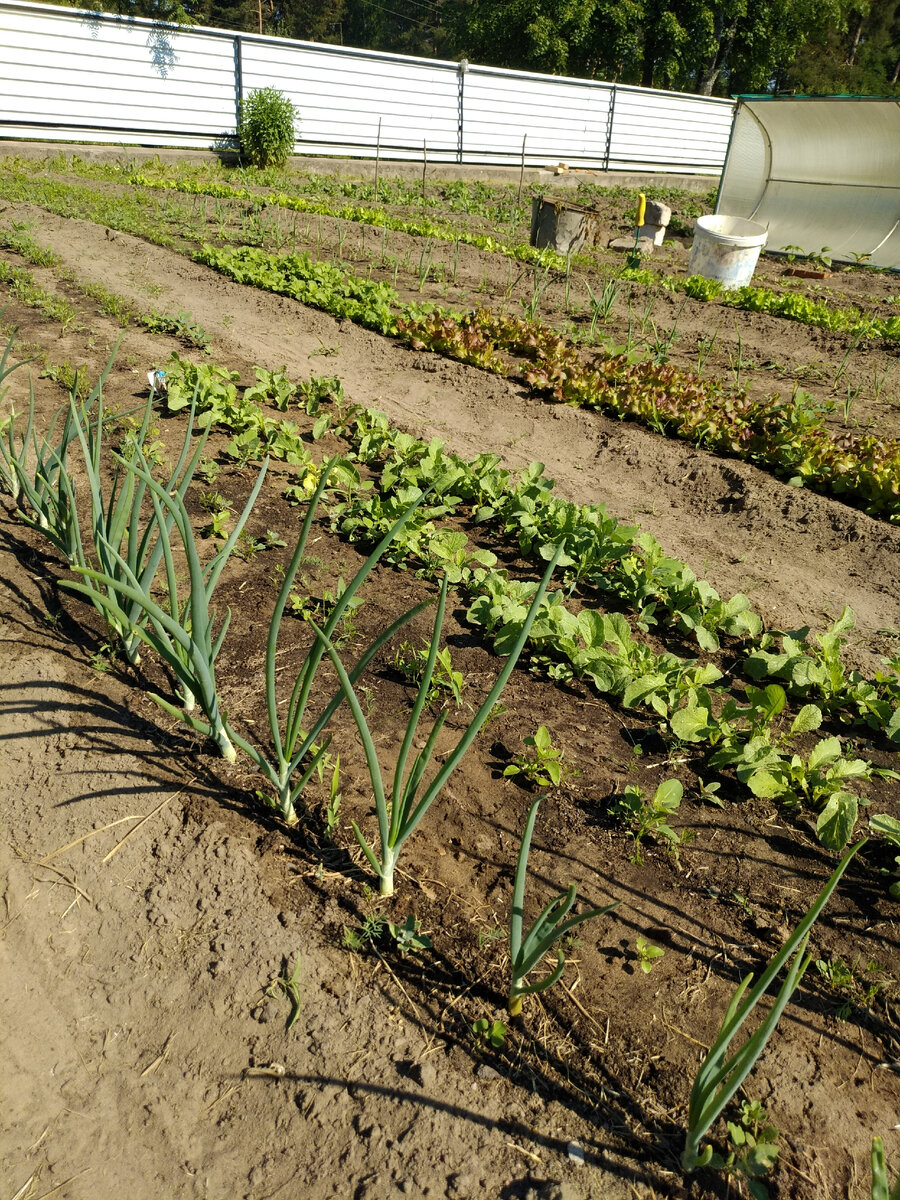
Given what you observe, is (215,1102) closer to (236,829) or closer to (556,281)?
(236,829)

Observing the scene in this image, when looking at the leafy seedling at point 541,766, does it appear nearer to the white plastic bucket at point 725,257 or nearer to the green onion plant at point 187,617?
the green onion plant at point 187,617

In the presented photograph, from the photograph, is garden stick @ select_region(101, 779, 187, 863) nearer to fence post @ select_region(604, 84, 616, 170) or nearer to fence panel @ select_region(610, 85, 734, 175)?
fence post @ select_region(604, 84, 616, 170)

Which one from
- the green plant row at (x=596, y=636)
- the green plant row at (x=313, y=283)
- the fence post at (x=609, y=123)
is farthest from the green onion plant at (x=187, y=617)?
the fence post at (x=609, y=123)

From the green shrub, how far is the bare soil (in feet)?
47.5

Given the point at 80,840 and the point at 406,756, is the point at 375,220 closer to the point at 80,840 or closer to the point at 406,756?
the point at 80,840

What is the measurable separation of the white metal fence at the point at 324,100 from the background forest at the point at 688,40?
6.04 meters

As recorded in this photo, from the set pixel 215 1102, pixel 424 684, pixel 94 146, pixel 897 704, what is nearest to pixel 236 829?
pixel 215 1102

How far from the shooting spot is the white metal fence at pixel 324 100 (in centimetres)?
1338

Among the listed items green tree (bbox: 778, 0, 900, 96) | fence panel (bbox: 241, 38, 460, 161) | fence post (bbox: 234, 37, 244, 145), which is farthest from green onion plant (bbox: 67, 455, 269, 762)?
green tree (bbox: 778, 0, 900, 96)

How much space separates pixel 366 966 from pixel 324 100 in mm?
18912

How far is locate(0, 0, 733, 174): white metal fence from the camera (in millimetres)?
13375

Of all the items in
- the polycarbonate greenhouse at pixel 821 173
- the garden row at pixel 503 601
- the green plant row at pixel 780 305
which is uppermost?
the polycarbonate greenhouse at pixel 821 173

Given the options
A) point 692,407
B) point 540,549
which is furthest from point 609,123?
point 540,549

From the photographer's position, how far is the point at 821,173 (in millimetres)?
11516
